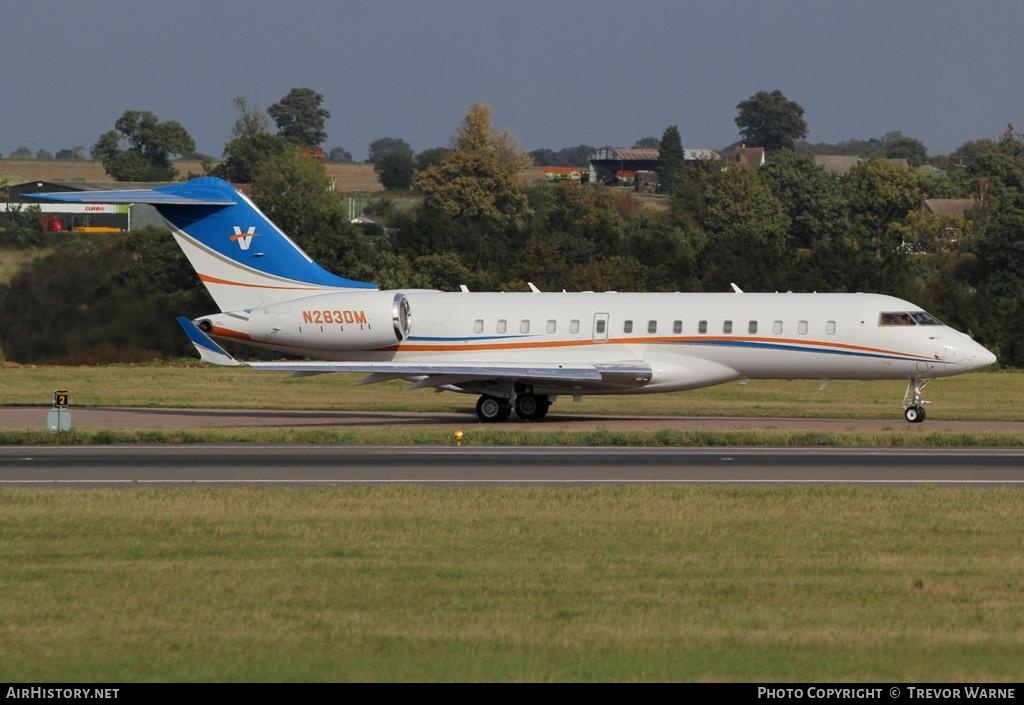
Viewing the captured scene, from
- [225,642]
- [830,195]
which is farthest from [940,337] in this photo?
[830,195]

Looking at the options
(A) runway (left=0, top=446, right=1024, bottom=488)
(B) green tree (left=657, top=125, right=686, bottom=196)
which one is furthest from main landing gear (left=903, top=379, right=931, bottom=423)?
(B) green tree (left=657, top=125, right=686, bottom=196)

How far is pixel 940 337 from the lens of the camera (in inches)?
1268

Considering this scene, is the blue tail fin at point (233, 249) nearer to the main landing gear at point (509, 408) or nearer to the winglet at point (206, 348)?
the winglet at point (206, 348)

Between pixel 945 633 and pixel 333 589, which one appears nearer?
pixel 945 633

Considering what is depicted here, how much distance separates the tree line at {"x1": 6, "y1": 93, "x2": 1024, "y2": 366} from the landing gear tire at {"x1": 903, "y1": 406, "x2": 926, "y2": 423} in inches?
740

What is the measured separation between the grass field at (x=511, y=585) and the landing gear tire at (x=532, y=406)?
46.4 ft

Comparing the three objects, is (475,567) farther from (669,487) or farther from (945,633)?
(669,487)

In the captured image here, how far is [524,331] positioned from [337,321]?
4.08 meters

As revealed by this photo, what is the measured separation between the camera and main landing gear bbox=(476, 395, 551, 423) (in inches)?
1326

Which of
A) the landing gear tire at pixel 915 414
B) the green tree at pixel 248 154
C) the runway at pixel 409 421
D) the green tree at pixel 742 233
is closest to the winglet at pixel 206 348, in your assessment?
the runway at pixel 409 421

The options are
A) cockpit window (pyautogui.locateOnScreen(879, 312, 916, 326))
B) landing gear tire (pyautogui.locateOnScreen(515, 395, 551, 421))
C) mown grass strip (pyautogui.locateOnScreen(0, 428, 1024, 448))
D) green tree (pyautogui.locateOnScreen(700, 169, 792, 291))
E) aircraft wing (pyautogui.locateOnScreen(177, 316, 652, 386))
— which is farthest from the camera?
green tree (pyautogui.locateOnScreen(700, 169, 792, 291))

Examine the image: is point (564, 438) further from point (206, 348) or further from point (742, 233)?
point (742, 233)

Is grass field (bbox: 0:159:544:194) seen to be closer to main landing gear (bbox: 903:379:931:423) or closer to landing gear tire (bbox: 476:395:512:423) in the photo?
landing gear tire (bbox: 476:395:512:423)

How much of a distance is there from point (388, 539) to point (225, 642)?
192 inches
